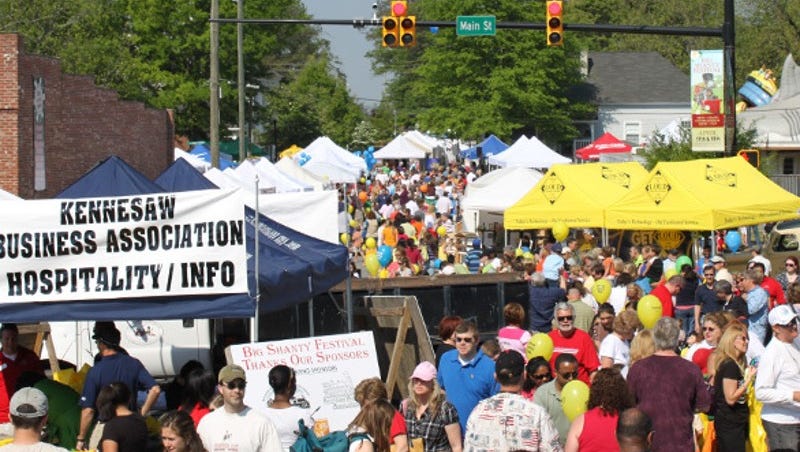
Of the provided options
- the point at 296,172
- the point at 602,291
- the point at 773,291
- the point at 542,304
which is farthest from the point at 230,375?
the point at 296,172

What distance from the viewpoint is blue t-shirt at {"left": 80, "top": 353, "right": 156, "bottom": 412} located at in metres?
9.96

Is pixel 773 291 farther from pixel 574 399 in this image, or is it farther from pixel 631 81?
pixel 631 81

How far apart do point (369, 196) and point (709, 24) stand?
4457cm

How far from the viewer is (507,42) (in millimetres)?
67750

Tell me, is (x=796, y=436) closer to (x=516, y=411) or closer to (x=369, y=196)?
(x=516, y=411)

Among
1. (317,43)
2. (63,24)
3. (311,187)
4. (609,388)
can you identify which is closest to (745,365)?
(609,388)

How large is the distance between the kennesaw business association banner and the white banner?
2.27ft

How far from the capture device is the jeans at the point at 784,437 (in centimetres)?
1003

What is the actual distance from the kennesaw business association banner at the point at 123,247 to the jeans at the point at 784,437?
13.1ft

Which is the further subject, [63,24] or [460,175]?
[460,175]

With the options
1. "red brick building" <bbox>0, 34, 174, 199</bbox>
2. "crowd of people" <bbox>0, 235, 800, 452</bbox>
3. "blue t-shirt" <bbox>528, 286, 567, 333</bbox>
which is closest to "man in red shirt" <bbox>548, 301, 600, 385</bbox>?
"crowd of people" <bbox>0, 235, 800, 452</bbox>

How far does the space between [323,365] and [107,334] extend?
1788 mm

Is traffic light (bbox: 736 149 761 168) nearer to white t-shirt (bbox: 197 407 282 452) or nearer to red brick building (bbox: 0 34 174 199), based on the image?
red brick building (bbox: 0 34 174 199)

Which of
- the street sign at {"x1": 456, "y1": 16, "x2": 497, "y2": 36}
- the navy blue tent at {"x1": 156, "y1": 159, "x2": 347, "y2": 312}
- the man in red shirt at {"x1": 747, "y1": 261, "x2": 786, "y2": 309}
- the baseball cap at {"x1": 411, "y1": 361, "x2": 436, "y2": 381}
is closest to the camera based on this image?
the baseball cap at {"x1": 411, "y1": 361, "x2": 436, "y2": 381}
